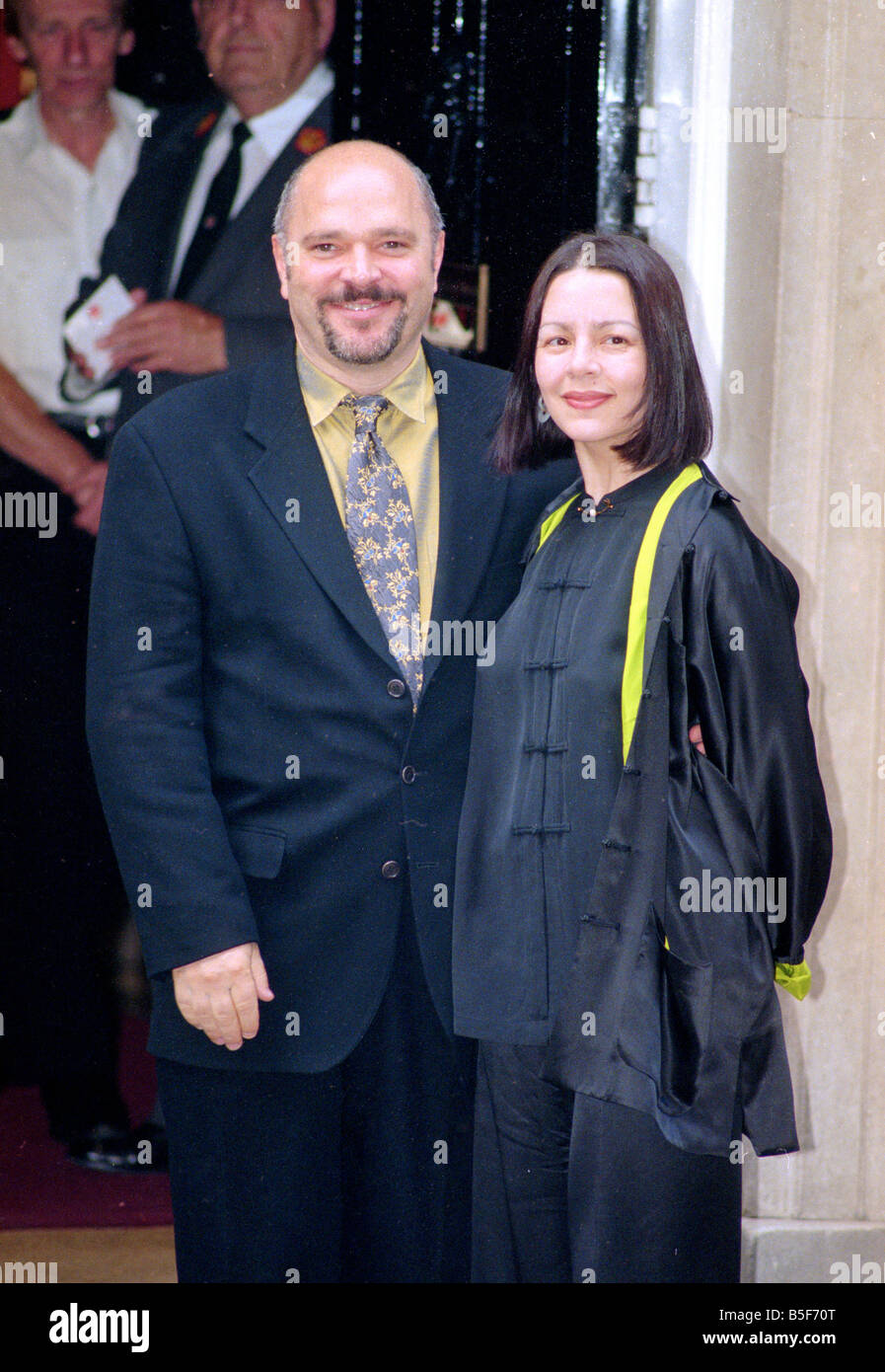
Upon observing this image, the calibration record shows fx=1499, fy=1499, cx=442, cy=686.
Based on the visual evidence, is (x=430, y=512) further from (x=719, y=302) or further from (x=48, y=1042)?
(x=48, y=1042)

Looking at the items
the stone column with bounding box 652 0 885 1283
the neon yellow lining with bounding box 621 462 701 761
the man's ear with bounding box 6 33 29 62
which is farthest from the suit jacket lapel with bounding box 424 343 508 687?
the man's ear with bounding box 6 33 29 62

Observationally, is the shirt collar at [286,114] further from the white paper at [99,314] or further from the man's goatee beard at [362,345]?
the man's goatee beard at [362,345]

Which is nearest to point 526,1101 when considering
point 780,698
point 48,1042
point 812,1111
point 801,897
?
point 801,897

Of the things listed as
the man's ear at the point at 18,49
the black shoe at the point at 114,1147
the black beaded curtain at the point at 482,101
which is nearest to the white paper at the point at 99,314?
the man's ear at the point at 18,49

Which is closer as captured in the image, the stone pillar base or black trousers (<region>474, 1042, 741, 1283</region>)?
black trousers (<region>474, 1042, 741, 1283</region>)

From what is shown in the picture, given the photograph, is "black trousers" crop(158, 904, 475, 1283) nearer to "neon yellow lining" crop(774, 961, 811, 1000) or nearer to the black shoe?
"neon yellow lining" crop(774, 961, 811, 1000)

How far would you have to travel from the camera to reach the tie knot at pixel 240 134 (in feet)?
10.7

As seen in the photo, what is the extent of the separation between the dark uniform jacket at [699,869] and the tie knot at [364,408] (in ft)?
1.99

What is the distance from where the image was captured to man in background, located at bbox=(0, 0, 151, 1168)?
10.6 ft

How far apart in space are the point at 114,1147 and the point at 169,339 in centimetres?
184

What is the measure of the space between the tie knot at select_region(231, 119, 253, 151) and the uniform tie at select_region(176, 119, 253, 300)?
0.07 feet

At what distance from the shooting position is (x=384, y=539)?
2545mm
